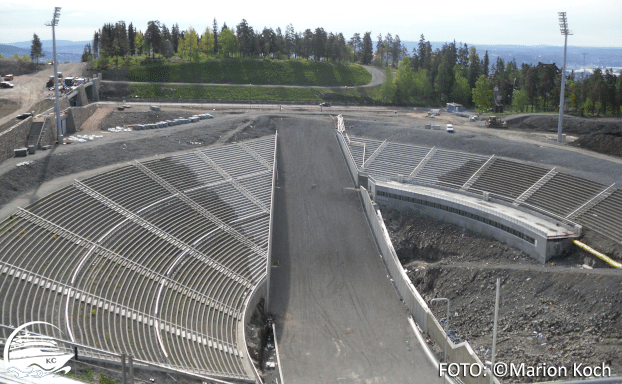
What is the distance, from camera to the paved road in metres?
30.8

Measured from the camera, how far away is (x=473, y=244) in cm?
4412

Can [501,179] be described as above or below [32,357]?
below

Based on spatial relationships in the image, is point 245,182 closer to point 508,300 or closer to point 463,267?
point 463,267

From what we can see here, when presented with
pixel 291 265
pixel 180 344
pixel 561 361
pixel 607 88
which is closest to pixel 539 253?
pixel 561 361

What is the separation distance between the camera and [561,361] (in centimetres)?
2769

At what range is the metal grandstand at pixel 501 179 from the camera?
41656 mm

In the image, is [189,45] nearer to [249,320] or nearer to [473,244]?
[473,244]

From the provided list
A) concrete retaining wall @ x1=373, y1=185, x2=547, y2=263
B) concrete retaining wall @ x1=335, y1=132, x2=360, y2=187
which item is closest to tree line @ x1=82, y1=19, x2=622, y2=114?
concrete retaining wall @ x1=335, y1=132, x2=360, y2=187

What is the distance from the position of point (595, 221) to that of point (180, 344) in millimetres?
30010

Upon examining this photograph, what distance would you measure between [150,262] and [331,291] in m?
12.0

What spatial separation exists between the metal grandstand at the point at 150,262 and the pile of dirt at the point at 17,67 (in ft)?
170

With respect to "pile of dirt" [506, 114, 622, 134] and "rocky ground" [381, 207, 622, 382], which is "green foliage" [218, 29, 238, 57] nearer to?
"pile of dirt" [506, 114, 622, 134]

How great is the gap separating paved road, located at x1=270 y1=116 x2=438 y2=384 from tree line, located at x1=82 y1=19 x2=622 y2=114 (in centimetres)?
4723

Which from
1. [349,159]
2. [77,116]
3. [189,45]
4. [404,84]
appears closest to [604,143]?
[349,159]
